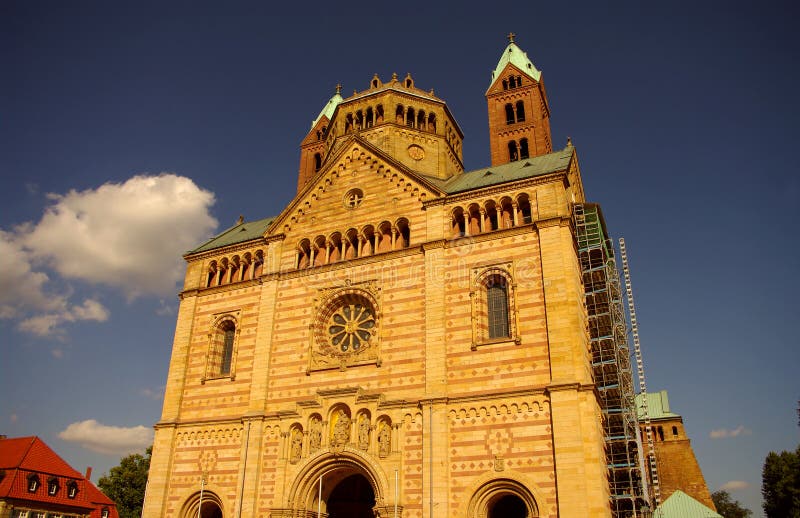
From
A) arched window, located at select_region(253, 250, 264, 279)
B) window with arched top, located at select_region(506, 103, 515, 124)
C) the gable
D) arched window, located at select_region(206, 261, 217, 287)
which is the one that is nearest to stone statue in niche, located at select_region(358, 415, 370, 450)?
the gable

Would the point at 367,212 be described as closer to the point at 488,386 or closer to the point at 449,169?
the point at 449,169

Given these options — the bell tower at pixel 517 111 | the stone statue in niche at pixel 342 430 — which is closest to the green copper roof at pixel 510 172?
the stone statue in niche at pixel 342 430

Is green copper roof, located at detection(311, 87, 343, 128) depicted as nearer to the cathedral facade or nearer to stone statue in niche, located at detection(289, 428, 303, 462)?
the cathedral facade

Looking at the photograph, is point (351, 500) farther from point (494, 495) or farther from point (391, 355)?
point (494, 495)

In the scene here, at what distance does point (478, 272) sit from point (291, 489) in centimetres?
1280

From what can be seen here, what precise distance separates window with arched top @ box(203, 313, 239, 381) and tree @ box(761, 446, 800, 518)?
3869 cm

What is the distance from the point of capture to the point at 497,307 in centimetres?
2789

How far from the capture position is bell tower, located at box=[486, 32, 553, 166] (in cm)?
4906

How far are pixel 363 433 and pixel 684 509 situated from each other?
29.8m

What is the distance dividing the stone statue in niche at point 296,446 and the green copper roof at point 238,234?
11858mm

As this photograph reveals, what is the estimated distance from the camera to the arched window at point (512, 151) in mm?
49125

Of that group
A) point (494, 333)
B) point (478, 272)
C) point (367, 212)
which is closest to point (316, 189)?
point (367, 212)

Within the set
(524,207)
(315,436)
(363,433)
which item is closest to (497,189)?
(524,207)

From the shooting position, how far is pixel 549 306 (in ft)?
85.1
